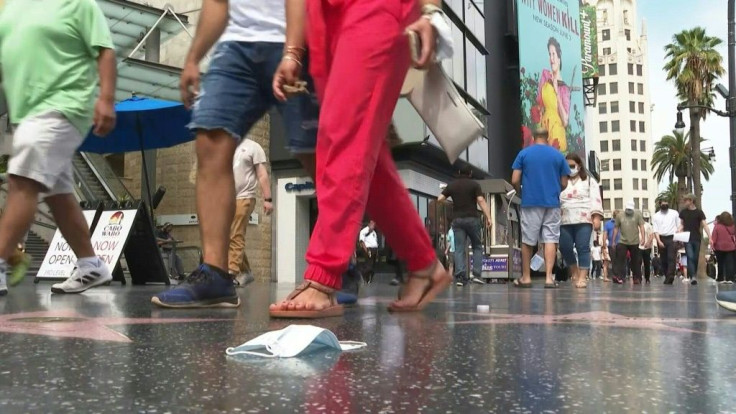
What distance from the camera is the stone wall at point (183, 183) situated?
65.4 ft

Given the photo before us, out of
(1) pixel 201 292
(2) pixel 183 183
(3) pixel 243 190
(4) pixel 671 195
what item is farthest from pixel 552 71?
(4) pixel 671 195

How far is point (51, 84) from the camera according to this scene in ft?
13.1

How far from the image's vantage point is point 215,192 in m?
3.25

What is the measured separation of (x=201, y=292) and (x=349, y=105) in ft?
3.50

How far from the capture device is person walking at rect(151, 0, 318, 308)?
316 cm

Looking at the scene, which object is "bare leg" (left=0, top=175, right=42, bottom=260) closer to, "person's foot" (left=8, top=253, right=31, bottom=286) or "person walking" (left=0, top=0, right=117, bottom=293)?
"person walking" (left=0, top=0, right=117, bottom=293)

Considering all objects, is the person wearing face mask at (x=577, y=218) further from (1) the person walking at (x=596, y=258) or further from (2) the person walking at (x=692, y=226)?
(1) the person walking at (x=596, y=258)

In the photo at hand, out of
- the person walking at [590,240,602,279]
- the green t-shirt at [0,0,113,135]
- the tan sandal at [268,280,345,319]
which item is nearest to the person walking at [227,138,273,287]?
the green t-shirt at [0,0,113,135]

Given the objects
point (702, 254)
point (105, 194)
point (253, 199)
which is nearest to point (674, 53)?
point (702, 254)

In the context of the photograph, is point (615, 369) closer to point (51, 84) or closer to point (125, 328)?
point (125, 328)

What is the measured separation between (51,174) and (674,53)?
47.7m

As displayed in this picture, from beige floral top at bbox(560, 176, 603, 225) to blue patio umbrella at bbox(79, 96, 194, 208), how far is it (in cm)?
557

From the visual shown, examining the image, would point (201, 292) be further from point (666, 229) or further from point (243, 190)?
point (666, 229)

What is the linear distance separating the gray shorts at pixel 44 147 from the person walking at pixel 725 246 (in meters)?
13.6
